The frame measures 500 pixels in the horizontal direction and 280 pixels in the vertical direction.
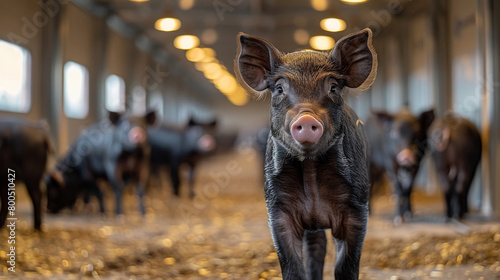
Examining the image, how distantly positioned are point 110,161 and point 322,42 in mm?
6417

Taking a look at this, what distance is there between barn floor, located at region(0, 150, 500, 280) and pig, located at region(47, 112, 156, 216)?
33cm

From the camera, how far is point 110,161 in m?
7.81

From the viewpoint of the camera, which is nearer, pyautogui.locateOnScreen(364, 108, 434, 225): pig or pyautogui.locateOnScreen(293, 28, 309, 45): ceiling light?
pyautogui.locateOnScreen(364, 108, 434, 225): pig

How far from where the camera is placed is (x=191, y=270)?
14.4 feet

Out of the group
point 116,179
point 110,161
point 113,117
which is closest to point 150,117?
point 113,117

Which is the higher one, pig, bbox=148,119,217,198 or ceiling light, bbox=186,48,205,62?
ceiling light, bbox=186,48,205,62

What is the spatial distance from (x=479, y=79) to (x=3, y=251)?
5661 millimetres

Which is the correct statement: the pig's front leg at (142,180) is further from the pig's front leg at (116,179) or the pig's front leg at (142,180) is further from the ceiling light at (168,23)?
the ceiling light at (168,23)

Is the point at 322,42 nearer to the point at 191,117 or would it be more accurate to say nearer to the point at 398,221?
the point at 191,117

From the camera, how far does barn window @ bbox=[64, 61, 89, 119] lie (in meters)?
10.9

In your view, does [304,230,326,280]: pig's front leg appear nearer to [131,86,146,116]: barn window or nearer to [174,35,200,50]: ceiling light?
[174,35,200,50]: ceiling light

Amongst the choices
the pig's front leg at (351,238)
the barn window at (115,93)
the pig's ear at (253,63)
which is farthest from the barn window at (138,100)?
the pig's front leg at (351,238)

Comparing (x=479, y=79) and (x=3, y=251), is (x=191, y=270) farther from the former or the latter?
(x=479, y=79)

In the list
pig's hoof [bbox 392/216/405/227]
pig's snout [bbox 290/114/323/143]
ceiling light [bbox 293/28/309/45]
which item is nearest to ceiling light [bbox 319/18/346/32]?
ceiling light [bbox 293/28/309/45]
